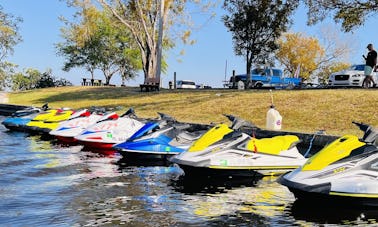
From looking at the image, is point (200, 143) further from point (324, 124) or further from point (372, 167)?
point (324, 124)

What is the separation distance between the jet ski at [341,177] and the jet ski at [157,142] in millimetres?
3932

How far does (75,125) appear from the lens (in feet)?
46.0

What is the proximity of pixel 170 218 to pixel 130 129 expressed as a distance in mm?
6322

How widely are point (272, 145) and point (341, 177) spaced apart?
240 centimetres

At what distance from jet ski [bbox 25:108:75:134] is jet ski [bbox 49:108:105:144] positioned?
1.23 meters

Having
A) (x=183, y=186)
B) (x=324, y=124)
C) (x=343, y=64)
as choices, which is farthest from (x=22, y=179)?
(x=343, y=64)

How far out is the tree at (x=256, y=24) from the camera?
1270 inches

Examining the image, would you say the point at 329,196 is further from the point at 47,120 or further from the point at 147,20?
the point at 147,20

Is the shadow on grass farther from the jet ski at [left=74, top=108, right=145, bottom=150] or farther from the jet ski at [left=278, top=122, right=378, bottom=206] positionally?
the jet ski at [left=278, top=122, right=378, bottom=206]

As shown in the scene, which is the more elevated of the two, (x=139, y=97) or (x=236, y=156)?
(x=139, y=97)

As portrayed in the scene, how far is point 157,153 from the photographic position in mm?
10320

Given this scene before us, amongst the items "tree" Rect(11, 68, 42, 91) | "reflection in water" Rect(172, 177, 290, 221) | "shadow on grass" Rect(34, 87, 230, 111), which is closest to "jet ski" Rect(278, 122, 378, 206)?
"reflection in water" Rect(172, 177, 290, 221)

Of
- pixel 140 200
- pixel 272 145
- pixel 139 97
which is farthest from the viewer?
pixel 139 97

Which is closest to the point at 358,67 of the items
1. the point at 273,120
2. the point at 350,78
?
the point at 350,78
